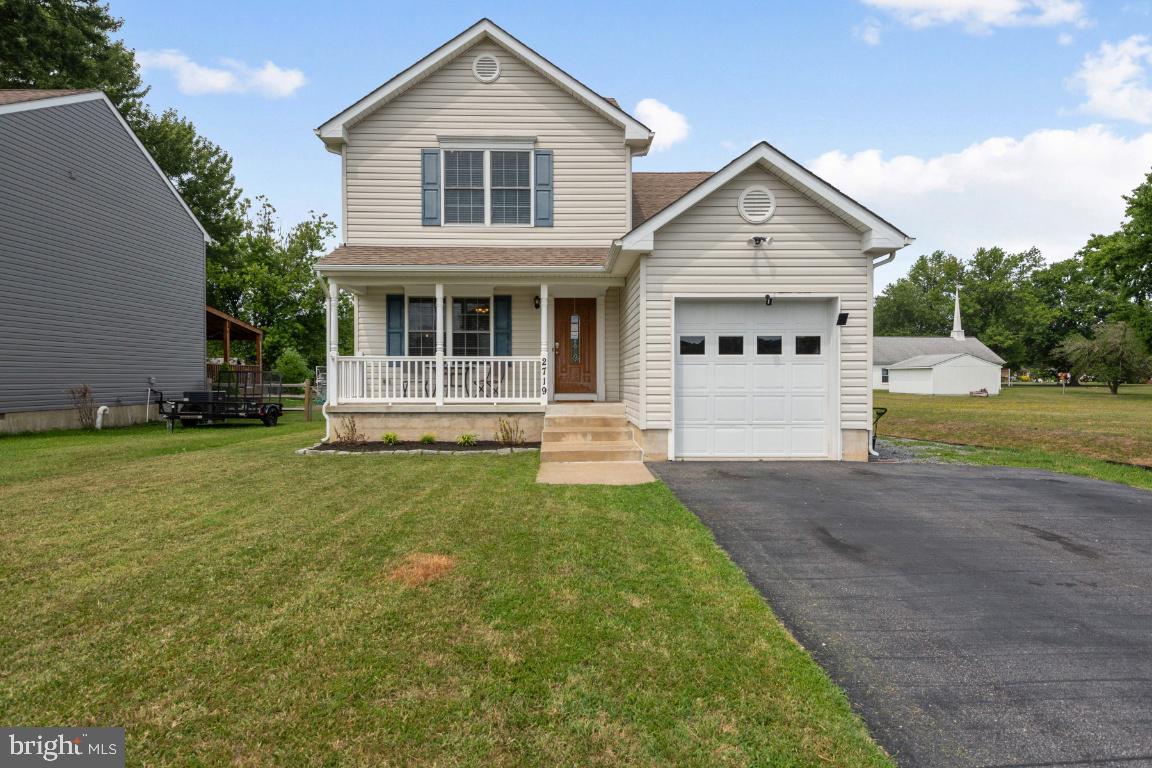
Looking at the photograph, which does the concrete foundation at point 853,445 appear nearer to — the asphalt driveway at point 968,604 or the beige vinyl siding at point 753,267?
the beige vinyl siding at point 753,267

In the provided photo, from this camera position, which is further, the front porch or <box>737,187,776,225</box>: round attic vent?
the front porch

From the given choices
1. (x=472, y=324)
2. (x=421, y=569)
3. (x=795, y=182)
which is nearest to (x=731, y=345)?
(x=795, y=182)

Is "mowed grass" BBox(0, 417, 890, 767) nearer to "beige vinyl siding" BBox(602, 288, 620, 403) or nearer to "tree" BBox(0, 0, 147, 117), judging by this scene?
"beige vinyl siding" BBox(602, 288, 620, 403)

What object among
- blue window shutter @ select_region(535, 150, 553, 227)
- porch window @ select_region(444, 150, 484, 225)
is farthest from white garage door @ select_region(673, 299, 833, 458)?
porch window @ select_region(444, 150, 484, 225)

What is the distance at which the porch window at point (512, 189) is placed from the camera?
11.6 meters

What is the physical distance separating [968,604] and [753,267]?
20.5ft

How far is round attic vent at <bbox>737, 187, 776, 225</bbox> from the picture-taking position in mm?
8750

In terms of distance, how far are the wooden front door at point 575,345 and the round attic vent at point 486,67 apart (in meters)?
4.96

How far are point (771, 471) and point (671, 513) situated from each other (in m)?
3.18

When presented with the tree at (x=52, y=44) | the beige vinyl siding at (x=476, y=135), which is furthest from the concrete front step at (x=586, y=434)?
the tree at (x=52, y=44)

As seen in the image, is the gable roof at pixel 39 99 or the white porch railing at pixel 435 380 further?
the gable roof at pixel 39 99

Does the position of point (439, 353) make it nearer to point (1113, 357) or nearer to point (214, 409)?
point (214, 409)

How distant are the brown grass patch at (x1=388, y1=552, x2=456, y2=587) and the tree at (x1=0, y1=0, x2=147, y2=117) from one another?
24.7 meters

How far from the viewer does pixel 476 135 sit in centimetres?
1149
